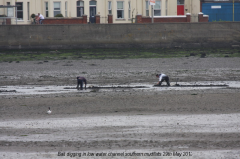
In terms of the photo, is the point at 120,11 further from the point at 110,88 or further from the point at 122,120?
the point at 122,120

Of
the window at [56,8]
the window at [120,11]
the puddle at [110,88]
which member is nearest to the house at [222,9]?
the window at [120,11]

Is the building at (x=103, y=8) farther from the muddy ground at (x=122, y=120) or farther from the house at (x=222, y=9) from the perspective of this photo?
the muddy ground at (x=122, y=120)

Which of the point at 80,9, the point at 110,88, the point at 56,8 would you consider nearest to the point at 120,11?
the point at 80,9

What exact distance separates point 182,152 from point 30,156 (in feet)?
10.1

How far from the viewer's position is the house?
163 feet

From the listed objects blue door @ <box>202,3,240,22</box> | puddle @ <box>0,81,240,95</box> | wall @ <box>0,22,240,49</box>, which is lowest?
puddle @ <box>0,81,240,95</box>

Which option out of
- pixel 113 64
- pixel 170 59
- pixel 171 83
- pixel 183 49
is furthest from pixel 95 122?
pixel 183 49

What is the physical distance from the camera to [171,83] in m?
20.6

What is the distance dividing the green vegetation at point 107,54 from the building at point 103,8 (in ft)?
37.2

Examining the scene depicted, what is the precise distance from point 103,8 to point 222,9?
12386 millimetres

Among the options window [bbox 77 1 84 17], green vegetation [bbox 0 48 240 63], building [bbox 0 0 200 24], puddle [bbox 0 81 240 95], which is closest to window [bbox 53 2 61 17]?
building [bbox 0 0 200 24]

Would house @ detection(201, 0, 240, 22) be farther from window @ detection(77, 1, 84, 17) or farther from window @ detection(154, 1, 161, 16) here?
window @ detection(77, 1, 84, 17)

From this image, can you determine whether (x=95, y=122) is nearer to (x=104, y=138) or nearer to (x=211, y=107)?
(x=104, y=138)

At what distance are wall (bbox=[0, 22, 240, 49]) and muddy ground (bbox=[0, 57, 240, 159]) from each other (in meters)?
14.3
